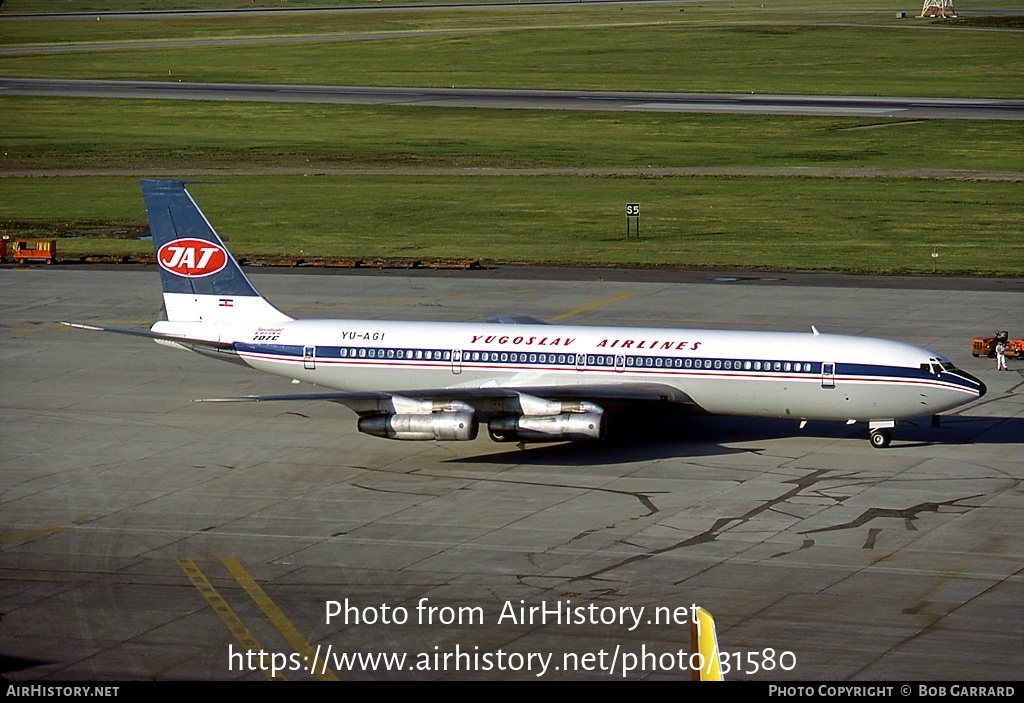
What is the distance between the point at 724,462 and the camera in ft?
160

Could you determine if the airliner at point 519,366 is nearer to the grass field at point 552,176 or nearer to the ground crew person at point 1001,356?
the ground crew person at point 1001,356

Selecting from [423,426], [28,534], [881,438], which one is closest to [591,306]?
[881,438]

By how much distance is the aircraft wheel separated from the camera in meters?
50.2

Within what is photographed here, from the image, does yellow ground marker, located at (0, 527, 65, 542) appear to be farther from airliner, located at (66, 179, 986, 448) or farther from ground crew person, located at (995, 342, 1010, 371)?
ground crew person, located at (995, 342, 1010, 371)

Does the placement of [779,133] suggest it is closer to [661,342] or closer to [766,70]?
[766,70]

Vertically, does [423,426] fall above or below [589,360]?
below

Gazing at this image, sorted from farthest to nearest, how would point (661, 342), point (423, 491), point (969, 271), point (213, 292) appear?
1. point (969, 271)
2. point (213, 292)
3. point (661, 342)
4. point (423, 491)

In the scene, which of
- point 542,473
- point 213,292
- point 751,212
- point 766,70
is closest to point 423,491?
point 542,473

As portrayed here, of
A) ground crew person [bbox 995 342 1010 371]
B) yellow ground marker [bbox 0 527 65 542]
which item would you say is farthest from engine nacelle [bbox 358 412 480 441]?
ground crew person [bbox 995 342 1010 371]

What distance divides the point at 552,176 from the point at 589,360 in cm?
6663

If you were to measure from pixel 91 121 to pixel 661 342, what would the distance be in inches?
4281

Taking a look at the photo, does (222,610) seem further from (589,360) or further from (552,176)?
(552,176)

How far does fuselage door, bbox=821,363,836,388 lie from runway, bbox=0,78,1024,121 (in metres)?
96.0

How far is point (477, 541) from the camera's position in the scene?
40.6 meters
